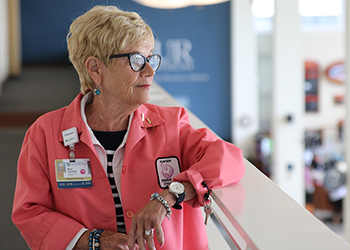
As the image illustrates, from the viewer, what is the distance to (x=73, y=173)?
4.68 feet

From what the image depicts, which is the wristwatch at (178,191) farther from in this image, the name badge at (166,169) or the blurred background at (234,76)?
the blurred background at (234,76)

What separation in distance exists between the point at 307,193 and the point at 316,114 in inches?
104

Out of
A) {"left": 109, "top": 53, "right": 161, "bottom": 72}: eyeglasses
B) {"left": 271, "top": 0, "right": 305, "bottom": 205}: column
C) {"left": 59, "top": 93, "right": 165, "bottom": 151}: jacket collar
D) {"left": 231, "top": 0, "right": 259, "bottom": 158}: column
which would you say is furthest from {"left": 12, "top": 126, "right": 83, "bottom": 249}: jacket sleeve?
{"left": 231, "top": 0, "right": 259, "bottom": 158}: column

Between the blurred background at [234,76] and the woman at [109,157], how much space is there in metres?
3.51

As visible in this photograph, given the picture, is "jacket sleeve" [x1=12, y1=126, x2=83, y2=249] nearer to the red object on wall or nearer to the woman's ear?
the woman's ear

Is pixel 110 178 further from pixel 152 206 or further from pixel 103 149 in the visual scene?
pixel 152 206

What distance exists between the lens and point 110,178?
58.7 inches

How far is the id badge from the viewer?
1426 mm

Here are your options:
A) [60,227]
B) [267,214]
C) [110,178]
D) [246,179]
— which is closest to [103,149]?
[110,178]

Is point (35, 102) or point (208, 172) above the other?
point (35, 102)

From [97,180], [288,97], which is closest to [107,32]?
[97,180]

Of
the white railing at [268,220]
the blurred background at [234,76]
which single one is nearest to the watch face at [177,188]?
the white railing at [268,220]

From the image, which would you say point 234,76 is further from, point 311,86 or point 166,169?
point 166,169

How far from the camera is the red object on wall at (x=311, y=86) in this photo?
9312 mm
